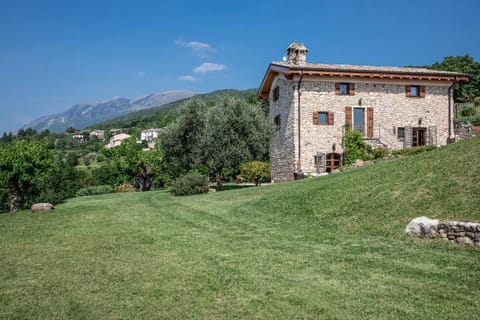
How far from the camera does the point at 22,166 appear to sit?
2036 cm

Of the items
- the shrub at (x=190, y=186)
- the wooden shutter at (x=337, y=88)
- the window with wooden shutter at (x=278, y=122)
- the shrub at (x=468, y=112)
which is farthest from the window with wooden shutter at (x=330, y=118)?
the shrub at (x=468, y=112)

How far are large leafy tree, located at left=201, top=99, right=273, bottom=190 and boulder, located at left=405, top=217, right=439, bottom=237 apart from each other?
15946mm

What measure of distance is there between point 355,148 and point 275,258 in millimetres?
19039

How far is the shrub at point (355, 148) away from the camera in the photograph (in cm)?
2453

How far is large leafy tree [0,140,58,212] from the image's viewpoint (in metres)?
20.2

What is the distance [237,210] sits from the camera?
14.0m

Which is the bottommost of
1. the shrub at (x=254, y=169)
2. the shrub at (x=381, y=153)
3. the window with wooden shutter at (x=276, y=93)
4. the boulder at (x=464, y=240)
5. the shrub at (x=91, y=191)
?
the shrub at (x=91, y=191)

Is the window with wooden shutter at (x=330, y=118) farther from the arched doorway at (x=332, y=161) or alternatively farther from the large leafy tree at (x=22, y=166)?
the large leafy tree at (x=22, y=166)

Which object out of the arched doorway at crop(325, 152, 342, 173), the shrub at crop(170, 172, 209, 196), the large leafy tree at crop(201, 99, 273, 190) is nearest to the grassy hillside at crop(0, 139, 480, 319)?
the shrub at crop(170, 172, 209, 196)

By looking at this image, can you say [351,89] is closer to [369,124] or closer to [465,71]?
[369,124]

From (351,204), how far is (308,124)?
47.0ft

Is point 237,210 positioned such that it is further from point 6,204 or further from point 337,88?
point 6,204

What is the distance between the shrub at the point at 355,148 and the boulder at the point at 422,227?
53.4ft

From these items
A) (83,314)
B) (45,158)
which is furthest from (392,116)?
(83,314)
